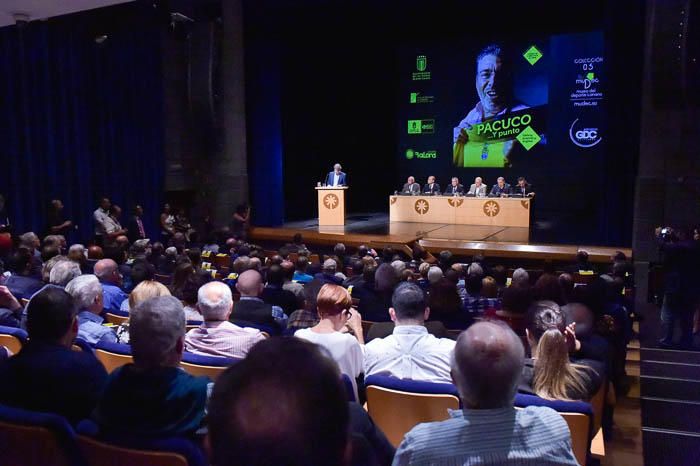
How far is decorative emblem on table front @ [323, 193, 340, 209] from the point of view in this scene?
39.4 ft

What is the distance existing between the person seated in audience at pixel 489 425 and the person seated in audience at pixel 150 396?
0.73 meters

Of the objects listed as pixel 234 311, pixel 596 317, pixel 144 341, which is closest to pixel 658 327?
pixel 596 317

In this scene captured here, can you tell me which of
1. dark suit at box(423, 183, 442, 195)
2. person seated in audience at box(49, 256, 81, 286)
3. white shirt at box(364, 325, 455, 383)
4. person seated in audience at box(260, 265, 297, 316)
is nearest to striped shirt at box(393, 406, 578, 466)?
white shirt at box(364, 325, 455, 383)

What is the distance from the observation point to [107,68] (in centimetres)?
1041

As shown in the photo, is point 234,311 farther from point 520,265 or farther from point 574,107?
point 574,107

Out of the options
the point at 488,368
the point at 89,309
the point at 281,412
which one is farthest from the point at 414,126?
the point at 281,412

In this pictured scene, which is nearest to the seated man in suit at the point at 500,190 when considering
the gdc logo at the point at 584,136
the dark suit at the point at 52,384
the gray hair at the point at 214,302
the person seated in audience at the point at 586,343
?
the gdc logo at the point at 584,136

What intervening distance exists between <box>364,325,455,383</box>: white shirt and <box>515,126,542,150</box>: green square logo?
11.3 metres

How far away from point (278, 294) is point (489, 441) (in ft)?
10.5

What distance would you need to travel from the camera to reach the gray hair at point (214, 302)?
3104 mm

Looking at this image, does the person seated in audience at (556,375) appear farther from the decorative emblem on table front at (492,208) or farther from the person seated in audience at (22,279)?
the decorative emblem on table front at (492,208)

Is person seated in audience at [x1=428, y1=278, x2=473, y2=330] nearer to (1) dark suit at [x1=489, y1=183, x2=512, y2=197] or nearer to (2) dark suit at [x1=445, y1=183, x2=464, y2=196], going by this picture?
(1) dark suit at [x1=489, y1=183, x2=512, y2=197]

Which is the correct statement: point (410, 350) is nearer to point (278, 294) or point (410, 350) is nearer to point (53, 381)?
point (53, 381)

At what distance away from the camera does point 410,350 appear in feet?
9.41
